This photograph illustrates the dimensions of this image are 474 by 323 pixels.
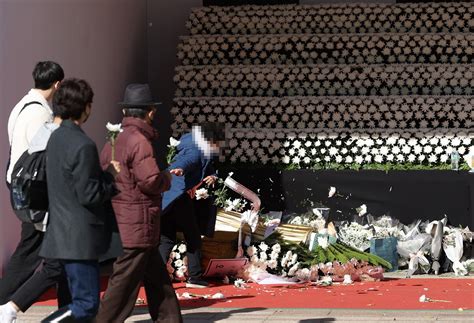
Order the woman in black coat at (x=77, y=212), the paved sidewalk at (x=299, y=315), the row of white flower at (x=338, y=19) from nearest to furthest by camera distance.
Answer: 1. the woman in black coat at (x=77, y=212)
2. the paved sidewalk at (x=299, y=315)
3. the row of white flower at (x=338, y=19)

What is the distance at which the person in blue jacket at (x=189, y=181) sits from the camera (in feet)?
33.4

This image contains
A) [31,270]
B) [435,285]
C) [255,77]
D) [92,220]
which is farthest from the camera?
[255,77]

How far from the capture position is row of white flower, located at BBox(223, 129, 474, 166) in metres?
14.1

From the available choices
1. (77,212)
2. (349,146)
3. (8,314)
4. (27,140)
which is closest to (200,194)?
(27,140)

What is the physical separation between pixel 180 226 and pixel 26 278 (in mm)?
2779

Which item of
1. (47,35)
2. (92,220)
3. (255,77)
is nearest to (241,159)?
(255,77)

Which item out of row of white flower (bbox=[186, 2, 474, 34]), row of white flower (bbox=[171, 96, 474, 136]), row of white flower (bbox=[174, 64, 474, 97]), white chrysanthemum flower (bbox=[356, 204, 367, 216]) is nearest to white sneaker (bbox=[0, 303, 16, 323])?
white chrysanthemum flower (bbox=[356, 204, 367, 216])

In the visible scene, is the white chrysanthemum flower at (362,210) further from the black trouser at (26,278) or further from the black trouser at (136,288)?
the black trouser at (26,278)

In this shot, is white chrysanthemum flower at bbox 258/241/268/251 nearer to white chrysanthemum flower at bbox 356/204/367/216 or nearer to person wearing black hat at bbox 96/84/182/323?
white chrysanthemum flower at bbox 356/204/367/216

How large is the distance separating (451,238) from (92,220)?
6472 mm

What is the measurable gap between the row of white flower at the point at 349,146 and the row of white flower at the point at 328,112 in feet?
0.65

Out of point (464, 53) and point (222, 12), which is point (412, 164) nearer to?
point (464, 53)

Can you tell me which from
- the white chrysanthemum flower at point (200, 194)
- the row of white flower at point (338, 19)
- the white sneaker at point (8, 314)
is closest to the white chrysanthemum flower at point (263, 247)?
the white chrysanthemum flower at point (200, 194)

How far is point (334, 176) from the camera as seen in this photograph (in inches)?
535
